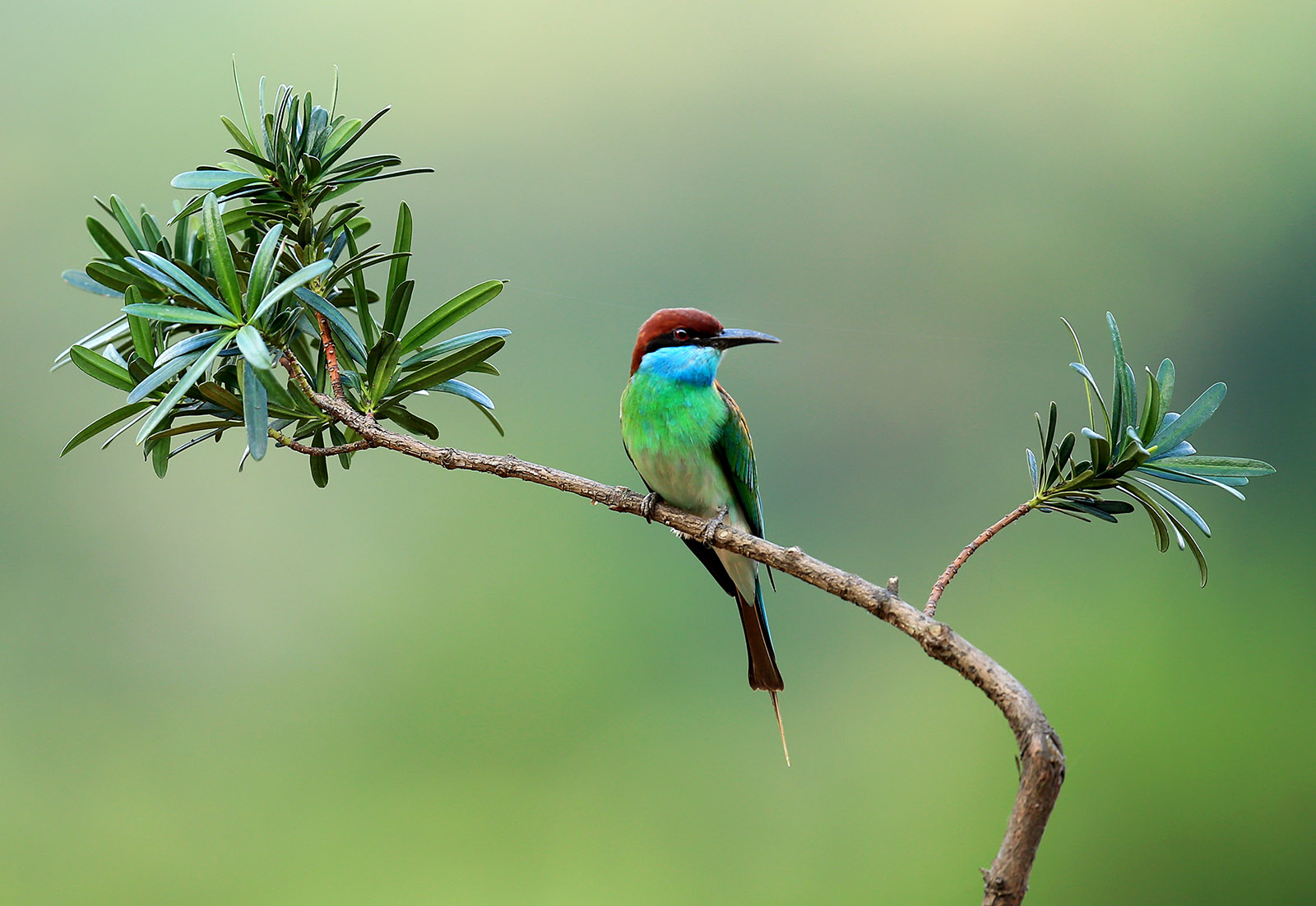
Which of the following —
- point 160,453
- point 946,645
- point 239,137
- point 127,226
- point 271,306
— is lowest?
point 946,645

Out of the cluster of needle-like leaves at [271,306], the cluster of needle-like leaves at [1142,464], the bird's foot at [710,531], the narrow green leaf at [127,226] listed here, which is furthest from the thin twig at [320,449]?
the cluster of needle-like leaves at [1142,464]

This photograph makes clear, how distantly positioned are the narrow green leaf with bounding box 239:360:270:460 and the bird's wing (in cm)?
79

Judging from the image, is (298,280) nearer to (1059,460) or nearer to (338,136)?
(338,136)

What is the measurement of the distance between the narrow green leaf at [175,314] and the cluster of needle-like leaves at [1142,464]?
3.51ft

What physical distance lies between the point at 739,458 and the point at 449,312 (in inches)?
23.6

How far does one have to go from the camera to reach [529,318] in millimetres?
2977

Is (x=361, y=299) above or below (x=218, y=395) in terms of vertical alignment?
above

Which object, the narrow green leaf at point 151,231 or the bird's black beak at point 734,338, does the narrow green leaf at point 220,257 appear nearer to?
the narrow green leaf at point 151,231

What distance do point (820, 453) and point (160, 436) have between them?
1990mm

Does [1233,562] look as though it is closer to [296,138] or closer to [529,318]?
[529,318]

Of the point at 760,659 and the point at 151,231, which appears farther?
the point at 760,659

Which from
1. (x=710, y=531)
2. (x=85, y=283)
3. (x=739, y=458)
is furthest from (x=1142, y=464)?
(x=85, y=283)

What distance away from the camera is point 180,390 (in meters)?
1.14

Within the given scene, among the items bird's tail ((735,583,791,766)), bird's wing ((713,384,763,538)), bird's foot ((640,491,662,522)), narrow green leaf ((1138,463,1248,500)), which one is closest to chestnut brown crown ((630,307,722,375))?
bird's wing ((713,384,763,538))
